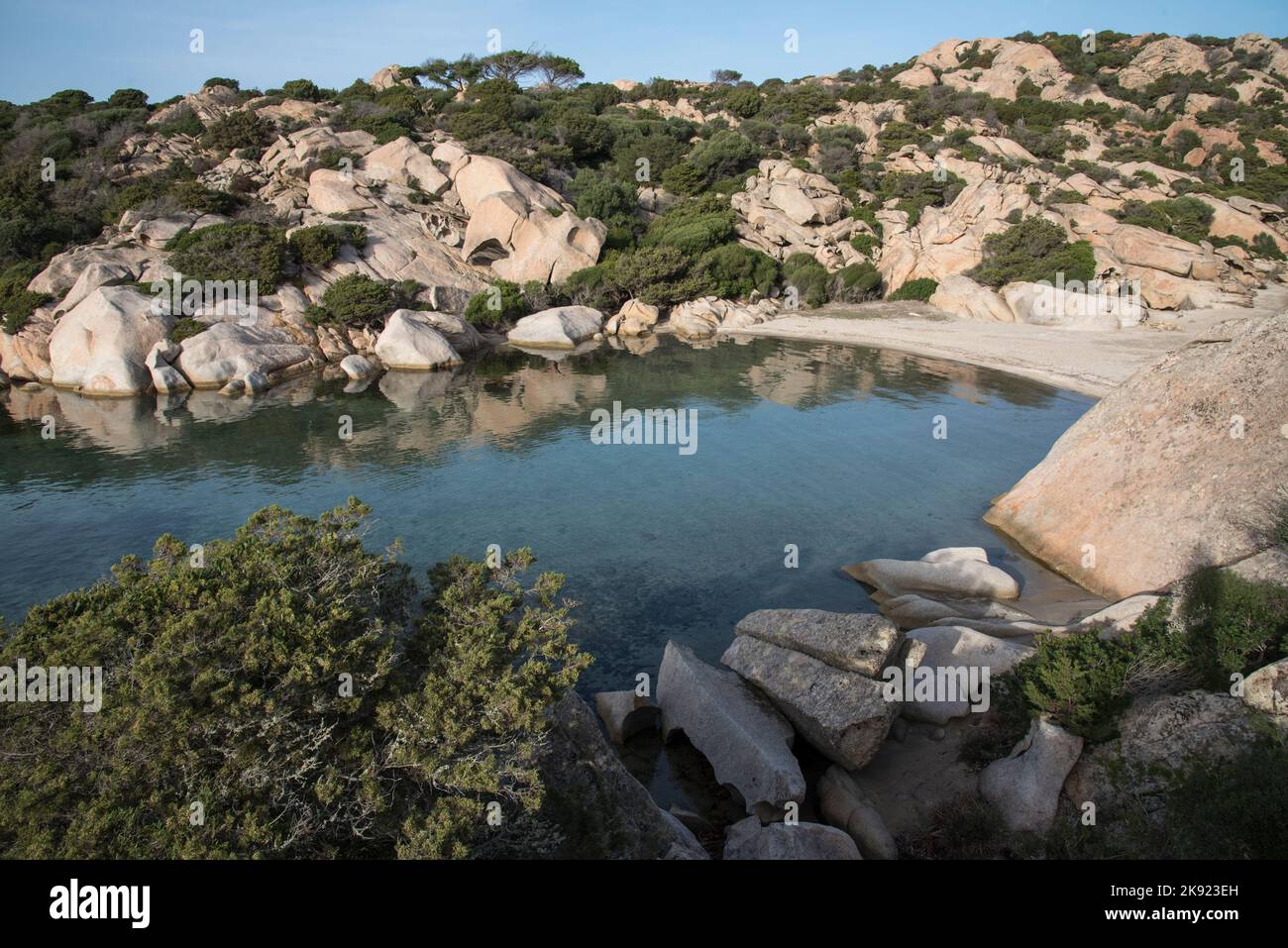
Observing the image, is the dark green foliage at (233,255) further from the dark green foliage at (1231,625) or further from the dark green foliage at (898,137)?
the dark green foliage at (898,137)

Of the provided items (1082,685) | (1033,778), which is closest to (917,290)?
(1082,685)

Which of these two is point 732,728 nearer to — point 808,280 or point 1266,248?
point 808,280

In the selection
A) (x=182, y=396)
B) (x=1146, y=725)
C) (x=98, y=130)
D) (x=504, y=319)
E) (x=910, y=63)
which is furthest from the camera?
(x=910, y=63)

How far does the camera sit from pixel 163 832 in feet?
18.5

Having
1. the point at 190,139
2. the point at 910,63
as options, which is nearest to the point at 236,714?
the point at 190,139

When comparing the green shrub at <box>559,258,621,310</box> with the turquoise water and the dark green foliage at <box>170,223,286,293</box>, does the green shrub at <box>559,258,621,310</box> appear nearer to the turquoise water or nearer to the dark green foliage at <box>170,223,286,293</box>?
the turquoise water

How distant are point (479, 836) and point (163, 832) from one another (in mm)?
2531

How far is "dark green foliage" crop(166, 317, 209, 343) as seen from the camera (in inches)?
1444

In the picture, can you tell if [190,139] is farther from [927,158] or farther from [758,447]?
[927,158]

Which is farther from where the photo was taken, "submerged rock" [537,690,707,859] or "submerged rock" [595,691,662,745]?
"submerged rock" [595,691,662,745]

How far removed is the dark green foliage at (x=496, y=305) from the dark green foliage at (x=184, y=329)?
14892mm

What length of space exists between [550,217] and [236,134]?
2597 cm

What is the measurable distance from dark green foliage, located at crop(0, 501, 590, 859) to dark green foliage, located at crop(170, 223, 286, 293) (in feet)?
127

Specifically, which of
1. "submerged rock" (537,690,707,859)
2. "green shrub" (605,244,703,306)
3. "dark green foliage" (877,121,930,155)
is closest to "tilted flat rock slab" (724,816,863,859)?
"submerged rock" (537,690,707,859)
